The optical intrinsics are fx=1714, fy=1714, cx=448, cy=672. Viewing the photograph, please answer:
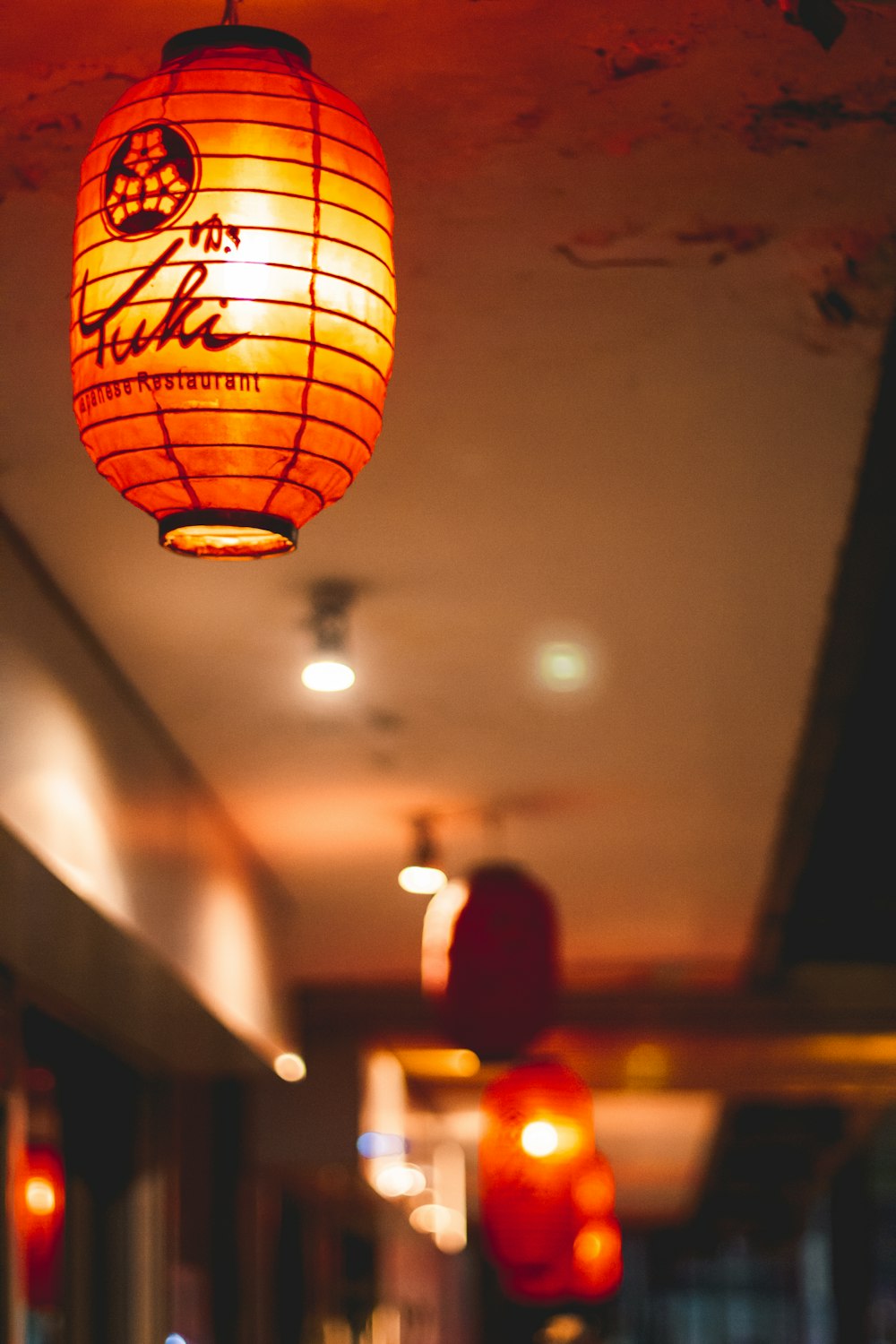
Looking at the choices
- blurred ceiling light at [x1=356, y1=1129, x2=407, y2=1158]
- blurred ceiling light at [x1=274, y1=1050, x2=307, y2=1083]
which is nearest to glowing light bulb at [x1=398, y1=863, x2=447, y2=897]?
blurred ceiling light at [x1=274, y1=1050, x2=307, y2=1083]

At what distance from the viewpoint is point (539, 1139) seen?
7.39 metres

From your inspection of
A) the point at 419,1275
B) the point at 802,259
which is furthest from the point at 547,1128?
the point at 419,1275

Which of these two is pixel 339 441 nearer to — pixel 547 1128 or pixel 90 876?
pixel 90 876

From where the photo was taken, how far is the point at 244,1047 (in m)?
7.32

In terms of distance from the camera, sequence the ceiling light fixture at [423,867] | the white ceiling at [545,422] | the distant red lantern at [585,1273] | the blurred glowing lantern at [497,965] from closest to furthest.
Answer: the white ceiling at [545,422], the blurred glowing lantern at [497,965], the ceiling light fixture at [423,867], the distant red lantern at [585,1273]

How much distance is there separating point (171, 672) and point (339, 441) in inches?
121

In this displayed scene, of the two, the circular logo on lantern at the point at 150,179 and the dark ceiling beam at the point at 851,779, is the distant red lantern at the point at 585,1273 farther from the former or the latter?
the circular logo on lantern at the point at 150,179

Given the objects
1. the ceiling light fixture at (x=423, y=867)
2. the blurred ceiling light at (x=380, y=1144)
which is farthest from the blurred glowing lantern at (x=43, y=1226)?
the blurred ceiling light at (x=380, y=1144)

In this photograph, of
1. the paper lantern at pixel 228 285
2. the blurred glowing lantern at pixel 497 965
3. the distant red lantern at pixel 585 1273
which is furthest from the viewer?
the distant red lantern at pixel 585 1273

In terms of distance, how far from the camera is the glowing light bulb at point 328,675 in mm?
4500

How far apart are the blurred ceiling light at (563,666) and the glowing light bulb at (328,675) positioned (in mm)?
559

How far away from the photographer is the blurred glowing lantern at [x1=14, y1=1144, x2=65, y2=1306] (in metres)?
5.55

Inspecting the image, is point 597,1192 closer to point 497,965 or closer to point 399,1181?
point 399,1181

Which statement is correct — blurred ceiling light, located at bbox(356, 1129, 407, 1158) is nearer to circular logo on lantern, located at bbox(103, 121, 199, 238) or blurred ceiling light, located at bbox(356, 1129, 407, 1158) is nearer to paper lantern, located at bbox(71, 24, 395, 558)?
paper lantern, located at bbox(71, 24, 395, 558)
